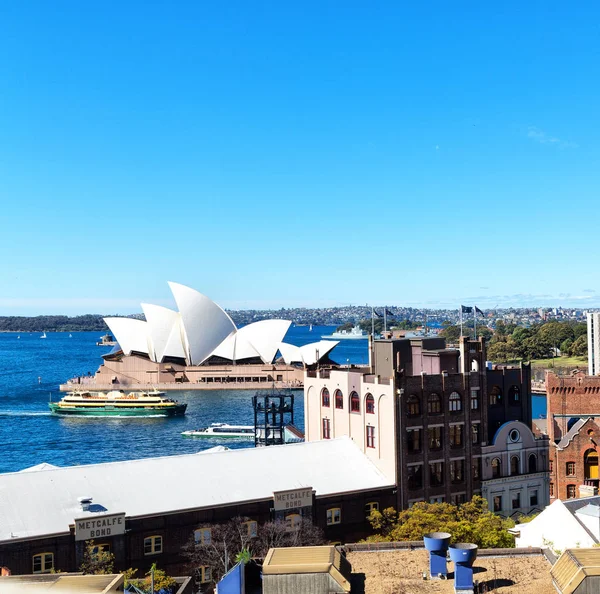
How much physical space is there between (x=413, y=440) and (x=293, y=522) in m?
7.94

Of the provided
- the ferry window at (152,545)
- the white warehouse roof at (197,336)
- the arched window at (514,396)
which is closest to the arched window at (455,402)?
the arched window at (514,396)

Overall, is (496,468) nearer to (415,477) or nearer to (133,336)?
(415,477)

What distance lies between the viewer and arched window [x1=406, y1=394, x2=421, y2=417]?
37.1 m

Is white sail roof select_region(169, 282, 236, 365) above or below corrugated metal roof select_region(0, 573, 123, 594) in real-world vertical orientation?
above

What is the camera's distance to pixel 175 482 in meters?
31.1

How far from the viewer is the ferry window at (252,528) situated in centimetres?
3045

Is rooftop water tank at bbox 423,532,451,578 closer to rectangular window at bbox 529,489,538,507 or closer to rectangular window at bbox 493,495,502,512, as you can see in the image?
rectangular window at bbox 493,495,502,512

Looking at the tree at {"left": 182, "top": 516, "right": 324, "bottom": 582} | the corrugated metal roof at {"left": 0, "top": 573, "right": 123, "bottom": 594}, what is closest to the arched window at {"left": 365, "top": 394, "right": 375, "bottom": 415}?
the tree at {"left": 182, "top": 516, "right": 324, "bottom": 582}

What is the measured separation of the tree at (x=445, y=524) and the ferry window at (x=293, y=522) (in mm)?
2886

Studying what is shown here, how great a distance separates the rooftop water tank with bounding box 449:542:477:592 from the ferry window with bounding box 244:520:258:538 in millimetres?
13327

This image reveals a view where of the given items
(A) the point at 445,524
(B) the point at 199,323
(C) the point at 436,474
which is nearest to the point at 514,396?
(C) the point at 436,474

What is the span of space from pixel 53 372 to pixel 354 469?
158 metres

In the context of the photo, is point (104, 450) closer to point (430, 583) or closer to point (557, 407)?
point (557, 407)

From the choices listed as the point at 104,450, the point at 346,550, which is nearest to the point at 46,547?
the point at 346,550
